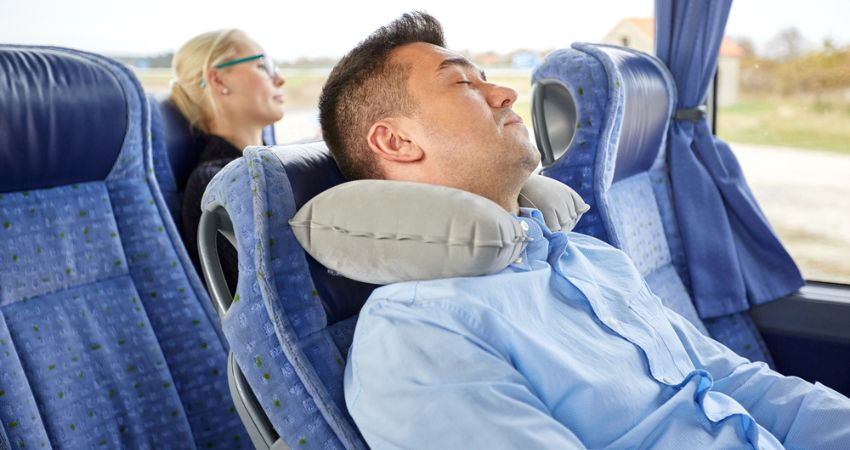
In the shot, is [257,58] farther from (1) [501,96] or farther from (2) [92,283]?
(1) [501,96]

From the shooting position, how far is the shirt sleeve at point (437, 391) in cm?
104

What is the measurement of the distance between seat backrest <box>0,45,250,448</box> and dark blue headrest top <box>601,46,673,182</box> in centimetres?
129

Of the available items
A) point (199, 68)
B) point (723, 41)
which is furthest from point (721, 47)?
point (199, 68)

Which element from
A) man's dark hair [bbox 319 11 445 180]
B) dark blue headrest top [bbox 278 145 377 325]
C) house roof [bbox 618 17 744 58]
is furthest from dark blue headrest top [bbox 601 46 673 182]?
dark blue headrest top [bbox 278 145 377 325]

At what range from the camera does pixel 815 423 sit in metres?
1.49

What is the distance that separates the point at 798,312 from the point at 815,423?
1.20m

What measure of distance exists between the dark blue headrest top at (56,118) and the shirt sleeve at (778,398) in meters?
1.37

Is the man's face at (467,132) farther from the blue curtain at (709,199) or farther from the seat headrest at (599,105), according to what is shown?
the blue curtain at (709,199)

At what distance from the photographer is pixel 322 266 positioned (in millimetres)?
1269

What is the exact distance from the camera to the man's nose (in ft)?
5.08

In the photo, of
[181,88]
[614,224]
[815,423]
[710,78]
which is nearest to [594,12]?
[710,78]

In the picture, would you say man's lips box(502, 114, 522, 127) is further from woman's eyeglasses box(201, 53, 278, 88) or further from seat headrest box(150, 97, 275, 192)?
woman's eyeglasses box(201, 53, 278, 88)

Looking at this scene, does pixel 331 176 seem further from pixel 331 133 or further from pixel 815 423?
pixel 815 423

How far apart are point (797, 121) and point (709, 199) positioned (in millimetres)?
457
